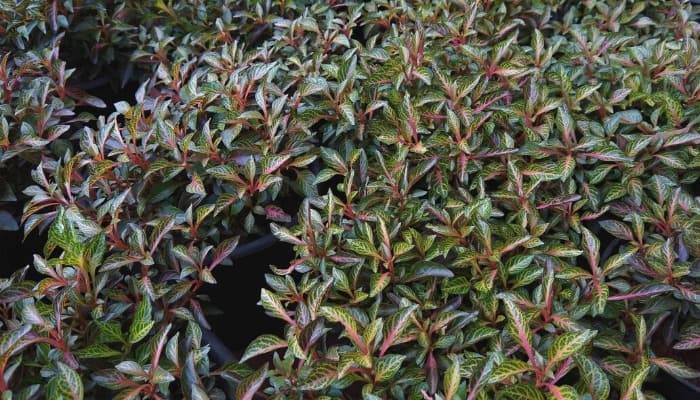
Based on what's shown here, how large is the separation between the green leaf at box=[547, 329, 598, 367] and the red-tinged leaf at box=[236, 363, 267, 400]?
1.49 feet

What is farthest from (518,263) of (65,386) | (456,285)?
(65,386)

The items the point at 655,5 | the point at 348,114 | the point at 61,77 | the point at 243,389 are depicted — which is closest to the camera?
the point at 243,389

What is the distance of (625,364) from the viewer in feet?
3.45

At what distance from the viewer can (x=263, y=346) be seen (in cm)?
106

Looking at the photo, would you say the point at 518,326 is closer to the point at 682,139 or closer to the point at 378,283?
the point at 378,283

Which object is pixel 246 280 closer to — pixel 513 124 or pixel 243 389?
pixel 243 389

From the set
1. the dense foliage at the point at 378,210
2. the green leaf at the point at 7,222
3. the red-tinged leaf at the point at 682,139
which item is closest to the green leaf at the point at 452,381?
the dense foliage at the point at 378,210

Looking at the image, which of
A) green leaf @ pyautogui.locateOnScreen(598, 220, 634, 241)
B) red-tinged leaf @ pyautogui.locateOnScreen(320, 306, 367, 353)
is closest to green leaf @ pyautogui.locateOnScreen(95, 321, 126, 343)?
red-tinged leaf @ pyautogui.locateOnScreen(320, 306, 367, 353)

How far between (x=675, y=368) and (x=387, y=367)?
0.51m

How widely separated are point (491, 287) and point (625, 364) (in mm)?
257

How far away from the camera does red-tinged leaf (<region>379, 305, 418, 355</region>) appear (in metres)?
1.01

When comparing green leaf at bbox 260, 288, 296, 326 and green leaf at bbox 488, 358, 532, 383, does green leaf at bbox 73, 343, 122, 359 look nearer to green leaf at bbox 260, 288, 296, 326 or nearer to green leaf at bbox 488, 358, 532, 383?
A: green leaf at bbox 260, 288, 296, 326

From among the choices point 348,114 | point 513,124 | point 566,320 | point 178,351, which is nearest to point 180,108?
point 348,114

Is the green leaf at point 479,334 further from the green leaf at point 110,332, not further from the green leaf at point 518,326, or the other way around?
the green leaf at point 110,332
